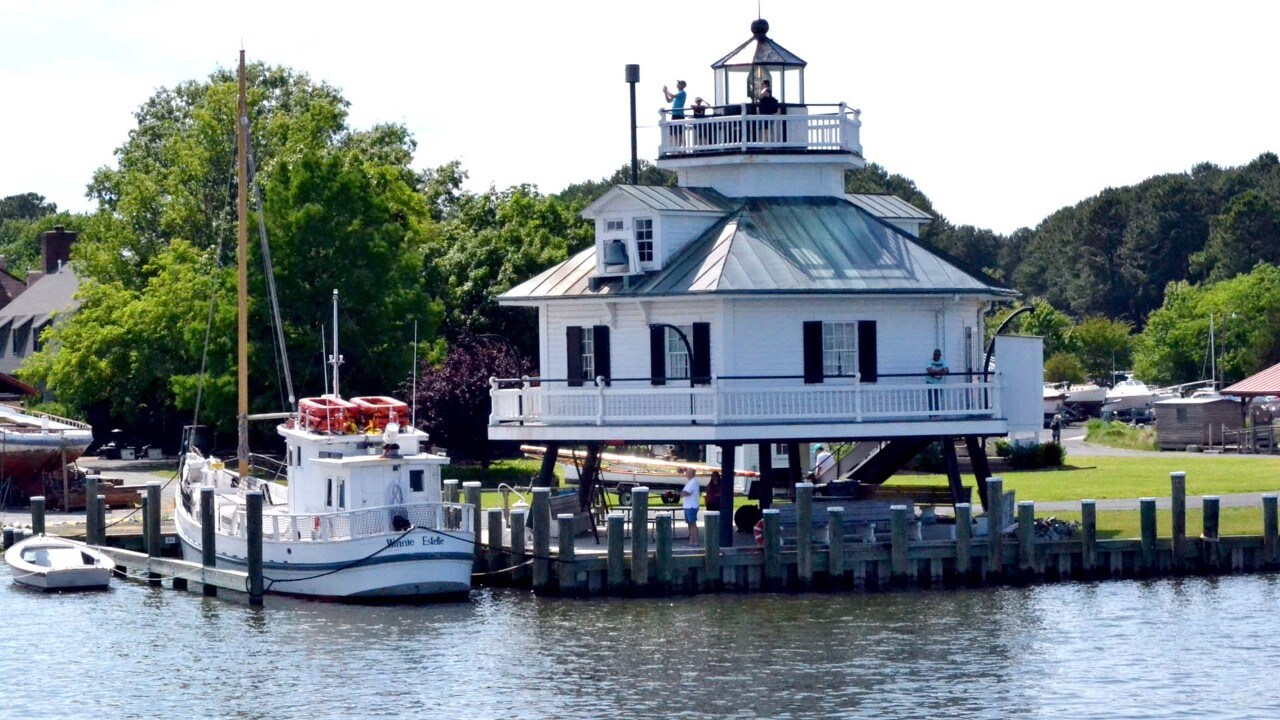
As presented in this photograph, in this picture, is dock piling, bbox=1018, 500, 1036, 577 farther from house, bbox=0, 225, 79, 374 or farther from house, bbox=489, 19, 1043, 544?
house, bbox=0, 225, 79, 374

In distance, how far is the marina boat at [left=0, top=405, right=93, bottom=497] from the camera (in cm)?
5856

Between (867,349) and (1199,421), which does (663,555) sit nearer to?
(867,349)

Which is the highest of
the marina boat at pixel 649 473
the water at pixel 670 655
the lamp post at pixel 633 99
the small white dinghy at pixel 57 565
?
the lamp post at pixel 633 99

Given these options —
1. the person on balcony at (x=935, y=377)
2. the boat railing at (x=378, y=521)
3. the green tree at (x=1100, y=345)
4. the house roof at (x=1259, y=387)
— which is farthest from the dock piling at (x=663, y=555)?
the green tree at (x=1100, y=345)

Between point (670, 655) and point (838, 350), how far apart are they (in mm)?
10805

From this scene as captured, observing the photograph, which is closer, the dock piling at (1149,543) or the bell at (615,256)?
the dock piling at (1149,543)

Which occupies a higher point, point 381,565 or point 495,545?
point 495,545

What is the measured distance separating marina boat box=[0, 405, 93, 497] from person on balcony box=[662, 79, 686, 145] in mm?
20308

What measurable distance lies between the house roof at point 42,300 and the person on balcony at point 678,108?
191 ft

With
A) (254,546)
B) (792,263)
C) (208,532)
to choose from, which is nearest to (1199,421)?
(792,263)

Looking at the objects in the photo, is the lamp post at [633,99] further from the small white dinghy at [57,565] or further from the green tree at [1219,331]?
the green tree at [1219,331]

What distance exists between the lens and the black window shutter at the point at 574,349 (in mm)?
47938

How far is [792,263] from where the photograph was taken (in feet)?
151

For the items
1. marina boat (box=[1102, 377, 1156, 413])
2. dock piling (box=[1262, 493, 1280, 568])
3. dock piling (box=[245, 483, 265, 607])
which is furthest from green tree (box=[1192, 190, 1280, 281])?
dock piling (box=[245, 483, 265, 607])
